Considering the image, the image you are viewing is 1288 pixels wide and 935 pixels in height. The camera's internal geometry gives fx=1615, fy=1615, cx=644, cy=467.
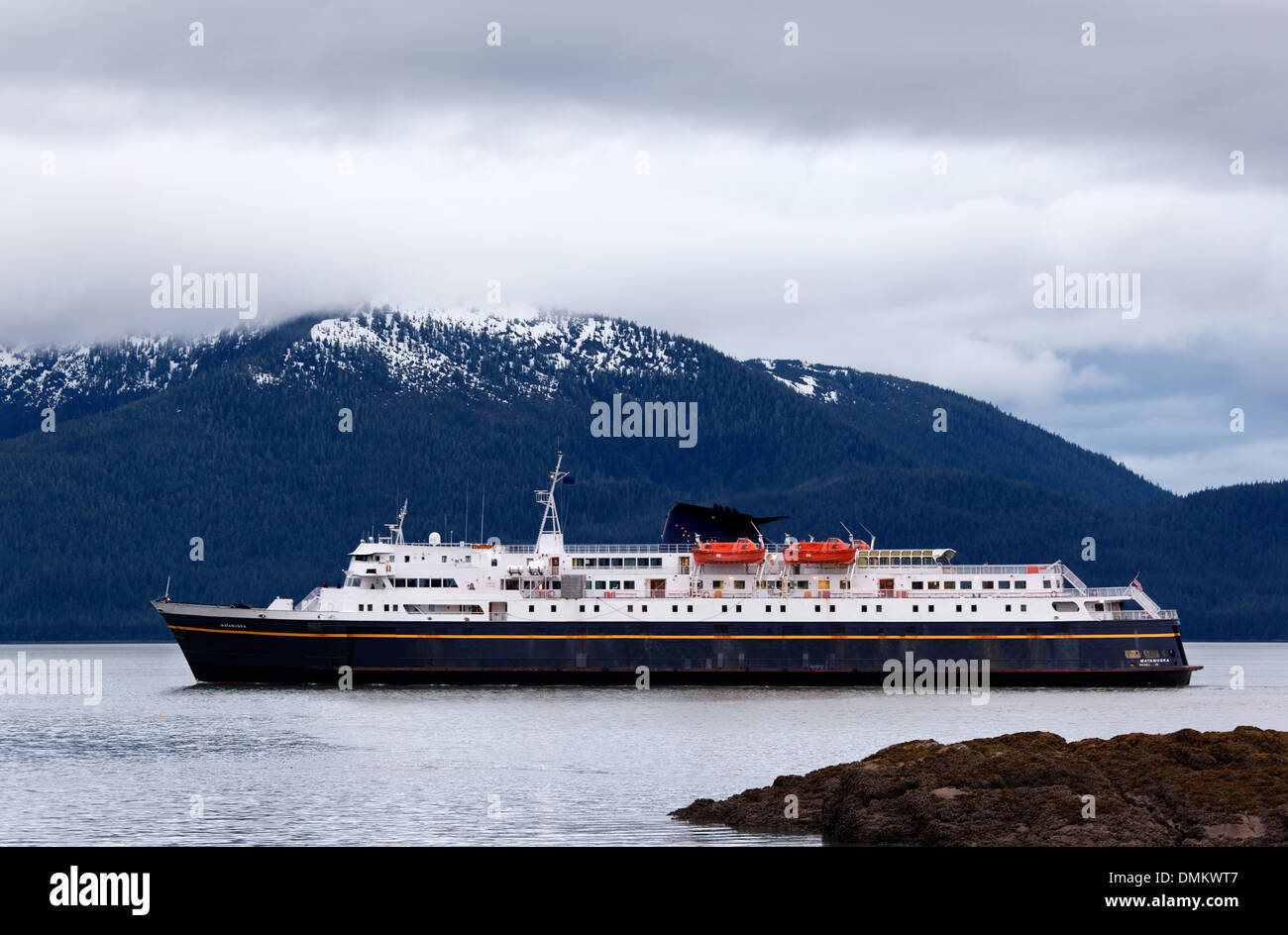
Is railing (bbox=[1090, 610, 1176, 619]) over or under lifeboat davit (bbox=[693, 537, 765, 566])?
under

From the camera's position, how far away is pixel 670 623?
75500 millimetres

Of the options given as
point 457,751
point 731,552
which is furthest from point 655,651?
point 457,751

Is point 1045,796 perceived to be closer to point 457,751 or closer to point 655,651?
point 457,751

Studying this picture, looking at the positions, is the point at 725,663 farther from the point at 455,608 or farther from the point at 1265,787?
the point at 1265,787

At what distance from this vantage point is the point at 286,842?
3281cm

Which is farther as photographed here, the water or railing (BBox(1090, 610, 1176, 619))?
railing (BBox(1090, 610, 1176, 619))

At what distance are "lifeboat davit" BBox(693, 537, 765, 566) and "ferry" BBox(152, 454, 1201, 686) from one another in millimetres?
94

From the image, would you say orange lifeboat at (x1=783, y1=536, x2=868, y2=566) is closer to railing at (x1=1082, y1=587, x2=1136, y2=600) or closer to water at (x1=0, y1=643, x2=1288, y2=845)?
water at (x1=0, y1=643, x2=1288, y2=845)

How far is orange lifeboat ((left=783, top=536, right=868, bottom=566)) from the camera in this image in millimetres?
75812

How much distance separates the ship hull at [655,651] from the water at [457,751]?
1.17m

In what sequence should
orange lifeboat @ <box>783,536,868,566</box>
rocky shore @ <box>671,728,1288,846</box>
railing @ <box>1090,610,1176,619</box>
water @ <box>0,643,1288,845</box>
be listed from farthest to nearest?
1. railing @ <box>1090,610,1176,619</box>
2. orange lifeboat @ <box>783,536,868,566</box>
3. water @ <box>0,643,1288,845</box>
4. rocky shore @ <box>671,728,1288,846</box>

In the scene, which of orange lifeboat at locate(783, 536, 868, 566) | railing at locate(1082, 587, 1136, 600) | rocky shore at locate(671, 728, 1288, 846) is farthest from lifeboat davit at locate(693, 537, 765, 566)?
rocky shore at locate(671, 728, 1288, 846)
